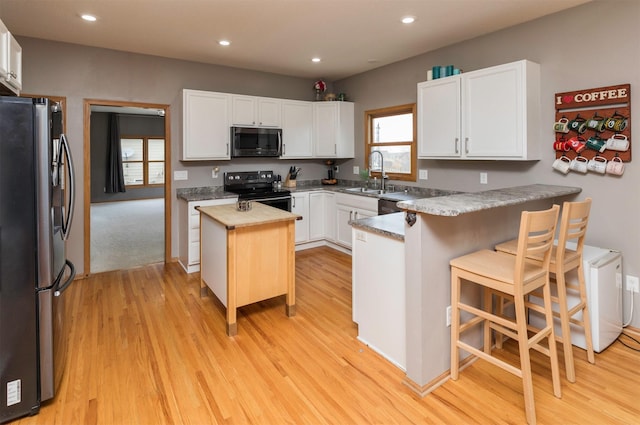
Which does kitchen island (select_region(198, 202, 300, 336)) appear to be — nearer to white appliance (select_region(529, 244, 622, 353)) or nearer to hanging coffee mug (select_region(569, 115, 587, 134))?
white appliance (select_region(529, 244, 622, 353))

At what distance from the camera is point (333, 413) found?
6.24 feet

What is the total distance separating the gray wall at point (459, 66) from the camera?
2748 millimetres

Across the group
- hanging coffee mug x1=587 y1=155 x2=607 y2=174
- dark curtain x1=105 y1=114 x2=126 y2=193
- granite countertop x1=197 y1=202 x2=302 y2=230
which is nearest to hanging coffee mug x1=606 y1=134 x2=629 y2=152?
hanging coffee mug x1=587 y1=155 x2=607 y2=174

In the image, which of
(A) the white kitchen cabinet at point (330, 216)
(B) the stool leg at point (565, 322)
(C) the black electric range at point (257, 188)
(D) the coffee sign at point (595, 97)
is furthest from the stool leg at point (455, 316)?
(A) the white kitchen cabinet at point (330, 216)

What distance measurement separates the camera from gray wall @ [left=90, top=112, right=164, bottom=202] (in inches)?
382

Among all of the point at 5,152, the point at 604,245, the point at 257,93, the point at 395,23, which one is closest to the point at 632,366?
the point at 604,245

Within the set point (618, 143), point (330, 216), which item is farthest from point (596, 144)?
point (330, 216)

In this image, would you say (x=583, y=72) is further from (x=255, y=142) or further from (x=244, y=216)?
(x=255, y=142)

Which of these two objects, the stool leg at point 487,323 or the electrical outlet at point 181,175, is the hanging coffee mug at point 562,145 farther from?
the electrical outlet at point 181,175

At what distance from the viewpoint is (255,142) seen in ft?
16.0

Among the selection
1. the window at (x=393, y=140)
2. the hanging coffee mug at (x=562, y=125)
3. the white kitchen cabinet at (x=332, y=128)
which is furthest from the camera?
the white kitchen cabinet at (x=332, y=128)

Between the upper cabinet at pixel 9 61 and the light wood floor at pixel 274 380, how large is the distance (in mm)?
1869

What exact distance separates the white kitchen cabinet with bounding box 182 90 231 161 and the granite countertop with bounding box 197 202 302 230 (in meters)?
1.40

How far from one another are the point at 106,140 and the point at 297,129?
23.7ft
